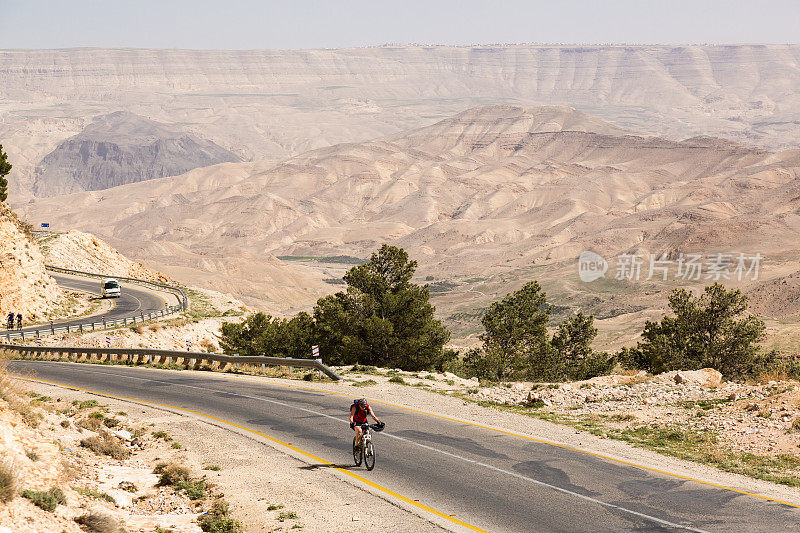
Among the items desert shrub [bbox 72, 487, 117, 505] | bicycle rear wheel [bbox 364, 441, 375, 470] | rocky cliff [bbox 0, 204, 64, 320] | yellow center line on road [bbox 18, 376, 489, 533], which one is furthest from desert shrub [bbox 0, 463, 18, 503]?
rocky cliff [bbox 0, 204, 64, 320]

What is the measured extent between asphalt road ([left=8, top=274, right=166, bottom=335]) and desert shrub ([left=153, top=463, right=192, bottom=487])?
3728cm

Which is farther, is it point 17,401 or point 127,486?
point 17,401

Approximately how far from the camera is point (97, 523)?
11.8 m

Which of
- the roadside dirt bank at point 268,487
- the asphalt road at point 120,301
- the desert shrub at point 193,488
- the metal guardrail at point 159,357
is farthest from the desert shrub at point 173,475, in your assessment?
the asphalt road at point 120,301

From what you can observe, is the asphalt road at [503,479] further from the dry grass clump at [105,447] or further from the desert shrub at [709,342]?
the desert shrub at [709,342]

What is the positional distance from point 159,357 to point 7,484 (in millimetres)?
28538

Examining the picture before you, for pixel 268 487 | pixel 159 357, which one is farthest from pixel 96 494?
pixel 159 357

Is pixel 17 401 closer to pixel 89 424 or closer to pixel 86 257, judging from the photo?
pixel 89 424

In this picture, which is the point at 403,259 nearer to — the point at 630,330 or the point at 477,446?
A: the point at 477,446

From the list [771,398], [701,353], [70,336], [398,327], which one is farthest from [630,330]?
[771,398]

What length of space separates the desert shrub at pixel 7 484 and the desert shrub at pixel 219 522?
3.43 metres

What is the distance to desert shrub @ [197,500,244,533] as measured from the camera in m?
12.9

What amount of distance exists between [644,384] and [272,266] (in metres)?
154

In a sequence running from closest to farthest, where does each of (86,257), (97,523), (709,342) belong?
(97,523)
(709,342)
(86,257)
